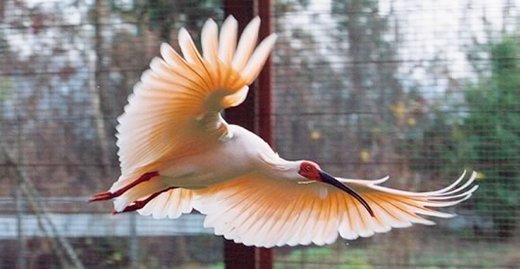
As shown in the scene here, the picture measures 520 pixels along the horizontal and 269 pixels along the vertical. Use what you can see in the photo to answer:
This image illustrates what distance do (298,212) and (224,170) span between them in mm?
323

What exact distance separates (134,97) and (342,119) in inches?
37.9

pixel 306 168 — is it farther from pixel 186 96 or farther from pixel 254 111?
pixel 254 111

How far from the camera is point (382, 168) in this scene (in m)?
2.31

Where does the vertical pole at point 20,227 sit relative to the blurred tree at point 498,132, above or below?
below

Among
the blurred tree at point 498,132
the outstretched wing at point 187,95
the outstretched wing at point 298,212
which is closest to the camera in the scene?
the outstretched wing at point 187,95

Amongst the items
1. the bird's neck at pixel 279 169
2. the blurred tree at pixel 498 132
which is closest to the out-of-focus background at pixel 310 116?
the blurred tree at pixel 498 132

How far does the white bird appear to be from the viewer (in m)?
1.39

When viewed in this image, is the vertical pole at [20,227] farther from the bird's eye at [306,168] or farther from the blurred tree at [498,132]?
the bird's eye at [306,168]

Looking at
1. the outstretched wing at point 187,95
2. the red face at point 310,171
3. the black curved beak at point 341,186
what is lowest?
the black curved beak at point 341,186

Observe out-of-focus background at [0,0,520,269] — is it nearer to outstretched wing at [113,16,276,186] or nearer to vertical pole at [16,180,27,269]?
vertical pole at [16,180,27,269]

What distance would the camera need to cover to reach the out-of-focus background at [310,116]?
2.27m

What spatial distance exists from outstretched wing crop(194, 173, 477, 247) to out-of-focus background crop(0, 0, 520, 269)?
53cm

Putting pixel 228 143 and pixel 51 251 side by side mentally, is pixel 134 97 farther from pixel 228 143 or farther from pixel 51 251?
pixel 51 251

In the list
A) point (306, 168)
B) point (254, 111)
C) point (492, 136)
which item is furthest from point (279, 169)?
point (492, 136)
